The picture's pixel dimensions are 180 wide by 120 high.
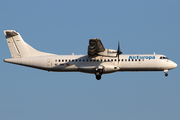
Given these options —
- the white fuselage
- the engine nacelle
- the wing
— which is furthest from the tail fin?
the engine nacelle

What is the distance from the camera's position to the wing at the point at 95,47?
3256 cm

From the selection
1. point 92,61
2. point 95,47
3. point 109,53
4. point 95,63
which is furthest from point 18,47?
point 109,53

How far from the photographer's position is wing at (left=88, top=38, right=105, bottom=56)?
32562 mm

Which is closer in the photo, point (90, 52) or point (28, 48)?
point (90, 52)

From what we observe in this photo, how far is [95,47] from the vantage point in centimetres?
3394

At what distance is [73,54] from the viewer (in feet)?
122

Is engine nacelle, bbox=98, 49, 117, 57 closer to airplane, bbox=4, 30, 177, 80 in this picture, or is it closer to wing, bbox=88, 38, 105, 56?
airplane, bbox=4, 30, 177, 80

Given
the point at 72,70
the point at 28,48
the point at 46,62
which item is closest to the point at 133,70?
the point at 72,70

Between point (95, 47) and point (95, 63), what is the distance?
8.50ft

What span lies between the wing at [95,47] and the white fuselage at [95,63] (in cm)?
Result: 113

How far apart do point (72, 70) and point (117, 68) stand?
518cm

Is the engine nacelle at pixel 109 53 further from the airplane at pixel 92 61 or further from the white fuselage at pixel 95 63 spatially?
the white fuselage at pixel 95 63

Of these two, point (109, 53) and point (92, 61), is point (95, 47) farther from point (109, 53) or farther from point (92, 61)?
point (92, 61)

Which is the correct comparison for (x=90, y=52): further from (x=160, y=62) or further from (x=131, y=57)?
(x=160, y=62)
